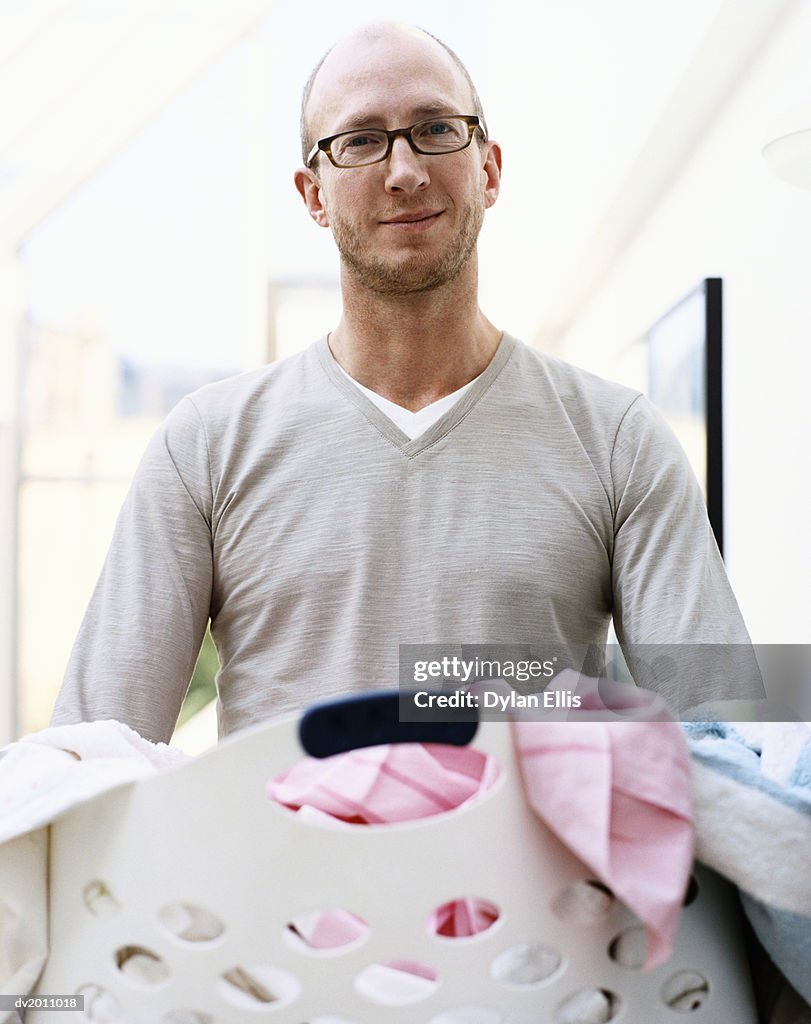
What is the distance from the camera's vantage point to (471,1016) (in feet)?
A: 1.99

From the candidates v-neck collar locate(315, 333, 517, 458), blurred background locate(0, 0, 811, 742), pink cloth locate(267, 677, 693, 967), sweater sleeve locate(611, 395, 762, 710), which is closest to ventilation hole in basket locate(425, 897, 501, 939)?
pink cloth locate(267, 677, 693, 967)

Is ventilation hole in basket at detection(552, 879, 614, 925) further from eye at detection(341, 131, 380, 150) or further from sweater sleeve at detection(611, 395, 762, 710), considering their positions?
eye at detection(341, 131, 380, 150)

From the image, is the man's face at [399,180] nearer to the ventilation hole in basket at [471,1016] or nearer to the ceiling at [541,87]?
the ventilation hole in basket at [471,1016]

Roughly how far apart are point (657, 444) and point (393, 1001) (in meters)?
0.70

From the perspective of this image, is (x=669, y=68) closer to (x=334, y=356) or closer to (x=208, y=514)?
(x=334, y=356)

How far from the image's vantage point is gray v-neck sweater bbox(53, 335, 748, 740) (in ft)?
3.51

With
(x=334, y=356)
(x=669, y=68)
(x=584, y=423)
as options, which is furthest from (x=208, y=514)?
(x=669, y=68)

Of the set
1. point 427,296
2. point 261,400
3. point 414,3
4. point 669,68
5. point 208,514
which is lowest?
point 208,514

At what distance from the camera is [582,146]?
136 inches

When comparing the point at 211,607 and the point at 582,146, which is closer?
the point at 211,607

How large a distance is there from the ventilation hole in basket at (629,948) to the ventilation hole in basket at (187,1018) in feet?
0.72

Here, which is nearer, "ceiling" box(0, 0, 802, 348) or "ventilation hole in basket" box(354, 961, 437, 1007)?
"ventilation hole in basket" box(354, 961, 437, 1007)

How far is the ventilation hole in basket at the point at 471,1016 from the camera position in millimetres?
603

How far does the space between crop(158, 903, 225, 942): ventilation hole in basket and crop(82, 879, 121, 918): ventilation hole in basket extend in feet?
0.11
